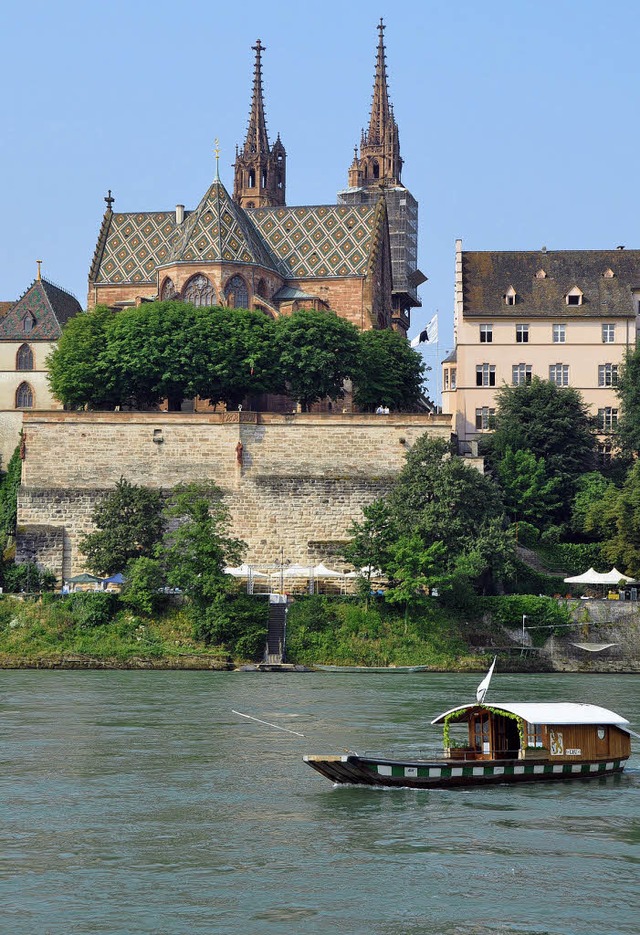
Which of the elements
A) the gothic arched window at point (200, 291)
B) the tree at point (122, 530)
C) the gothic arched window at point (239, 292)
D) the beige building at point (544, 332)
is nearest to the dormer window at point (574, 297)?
the beige building at point (544, 332)

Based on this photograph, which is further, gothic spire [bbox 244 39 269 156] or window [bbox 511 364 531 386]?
gothic spire [bbox 244 39 269 156]

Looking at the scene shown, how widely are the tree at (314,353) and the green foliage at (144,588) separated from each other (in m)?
17.2

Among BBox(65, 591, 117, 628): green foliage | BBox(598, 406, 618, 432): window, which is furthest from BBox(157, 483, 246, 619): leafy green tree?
BBox(598, 406, 618, 432): window

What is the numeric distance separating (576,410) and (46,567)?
28.2 metres

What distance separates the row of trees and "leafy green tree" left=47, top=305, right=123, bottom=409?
0.17 feet

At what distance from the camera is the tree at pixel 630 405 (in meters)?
82.9

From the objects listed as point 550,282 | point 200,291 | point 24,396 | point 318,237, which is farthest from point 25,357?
point 550,282

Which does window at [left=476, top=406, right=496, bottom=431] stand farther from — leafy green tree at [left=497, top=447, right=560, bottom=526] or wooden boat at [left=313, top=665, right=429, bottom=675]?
wooden boat at [left=313, top=665, right=429, bottom=675]

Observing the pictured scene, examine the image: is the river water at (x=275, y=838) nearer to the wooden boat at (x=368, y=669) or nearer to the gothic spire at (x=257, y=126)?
the wooden boat at (x=368, y=669)

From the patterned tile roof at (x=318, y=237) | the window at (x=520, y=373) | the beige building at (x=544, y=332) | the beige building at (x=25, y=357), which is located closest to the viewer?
the beige building at (x=544, y=332)

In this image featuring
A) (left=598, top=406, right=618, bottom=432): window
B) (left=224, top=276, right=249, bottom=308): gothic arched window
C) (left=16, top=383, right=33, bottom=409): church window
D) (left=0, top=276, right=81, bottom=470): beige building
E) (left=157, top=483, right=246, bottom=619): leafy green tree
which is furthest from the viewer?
(left=16, top=383, right=33, bottom=409): church window

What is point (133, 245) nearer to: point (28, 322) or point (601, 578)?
point (28, 322)

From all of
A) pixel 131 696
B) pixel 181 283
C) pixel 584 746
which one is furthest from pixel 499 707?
pixel 181 283

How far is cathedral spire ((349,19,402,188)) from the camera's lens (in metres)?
134
